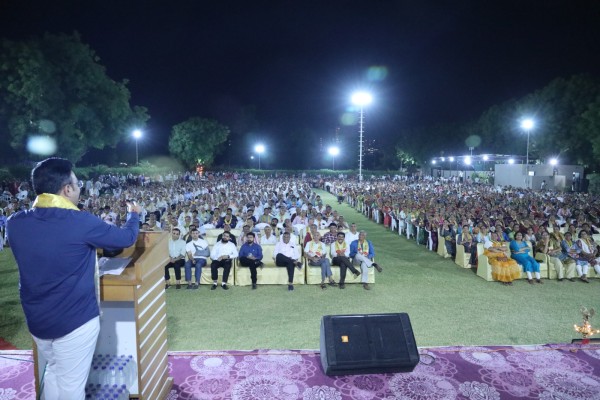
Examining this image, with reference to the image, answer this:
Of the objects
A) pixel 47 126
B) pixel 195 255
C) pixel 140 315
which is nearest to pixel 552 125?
pixel 195 255

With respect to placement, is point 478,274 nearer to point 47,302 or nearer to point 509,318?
point 509,318

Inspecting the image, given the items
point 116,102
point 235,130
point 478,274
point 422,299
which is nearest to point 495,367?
point 422,299

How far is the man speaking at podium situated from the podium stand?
262 millimetres

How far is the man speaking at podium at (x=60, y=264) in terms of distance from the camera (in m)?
2.20

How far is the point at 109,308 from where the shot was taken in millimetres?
2871

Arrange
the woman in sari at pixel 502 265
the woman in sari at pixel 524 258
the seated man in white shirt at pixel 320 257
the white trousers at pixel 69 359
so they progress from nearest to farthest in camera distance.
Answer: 1. the white trousers at pixel 69 359
2. the seated man in white shirt at pixel 320 257
3. the woman in sari at pixel 502 265
4. the woman in sari at pixel 524 258

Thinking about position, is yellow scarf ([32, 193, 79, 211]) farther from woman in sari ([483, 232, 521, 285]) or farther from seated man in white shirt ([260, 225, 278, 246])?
woman in sari ([483, 232, 521, 285])

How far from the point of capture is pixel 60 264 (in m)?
2.21

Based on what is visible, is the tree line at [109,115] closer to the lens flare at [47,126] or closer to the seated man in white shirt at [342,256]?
the lens flare at [47,126]

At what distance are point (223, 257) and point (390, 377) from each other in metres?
4.91

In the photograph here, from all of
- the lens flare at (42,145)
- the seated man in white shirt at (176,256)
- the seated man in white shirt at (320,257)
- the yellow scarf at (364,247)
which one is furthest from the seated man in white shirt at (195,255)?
the lens flare at (42,145)

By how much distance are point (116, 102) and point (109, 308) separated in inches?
1182

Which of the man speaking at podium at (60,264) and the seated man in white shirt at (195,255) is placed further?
the seated man in white shirt at (195,255)

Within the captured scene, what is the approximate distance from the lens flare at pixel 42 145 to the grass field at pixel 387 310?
60.4 feet
